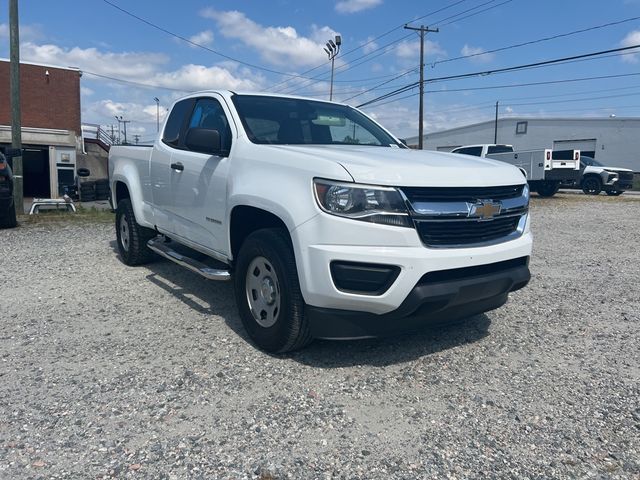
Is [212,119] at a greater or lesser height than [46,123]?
lesser

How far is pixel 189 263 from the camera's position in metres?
4.73

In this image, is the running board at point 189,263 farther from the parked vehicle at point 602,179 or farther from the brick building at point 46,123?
the brick building at point 46,123

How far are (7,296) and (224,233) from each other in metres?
2.65

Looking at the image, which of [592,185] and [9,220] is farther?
[592,185]

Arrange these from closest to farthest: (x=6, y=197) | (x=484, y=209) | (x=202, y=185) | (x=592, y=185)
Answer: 1. (x=484, y=209)
2. (x=202, y=185)
3. (x=6, y=197)
4. (x=592, y=185)

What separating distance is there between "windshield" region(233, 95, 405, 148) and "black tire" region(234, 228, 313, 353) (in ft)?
3.05

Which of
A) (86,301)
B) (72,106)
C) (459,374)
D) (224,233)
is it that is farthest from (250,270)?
(72,106)

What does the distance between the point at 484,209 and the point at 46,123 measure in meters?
A: 35.8

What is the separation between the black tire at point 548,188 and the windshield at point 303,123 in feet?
56.0

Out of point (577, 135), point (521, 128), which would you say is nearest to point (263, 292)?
point (577, 135)

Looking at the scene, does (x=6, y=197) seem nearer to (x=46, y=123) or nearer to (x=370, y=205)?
(x=370, y=205)

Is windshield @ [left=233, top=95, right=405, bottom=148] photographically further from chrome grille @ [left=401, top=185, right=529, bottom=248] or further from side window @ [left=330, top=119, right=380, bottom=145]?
chrome grille @ [left=401, top=185, right=529, bottom=248]

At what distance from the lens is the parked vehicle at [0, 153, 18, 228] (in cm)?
938

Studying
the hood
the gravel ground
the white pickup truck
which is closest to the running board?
the white pickup truck
